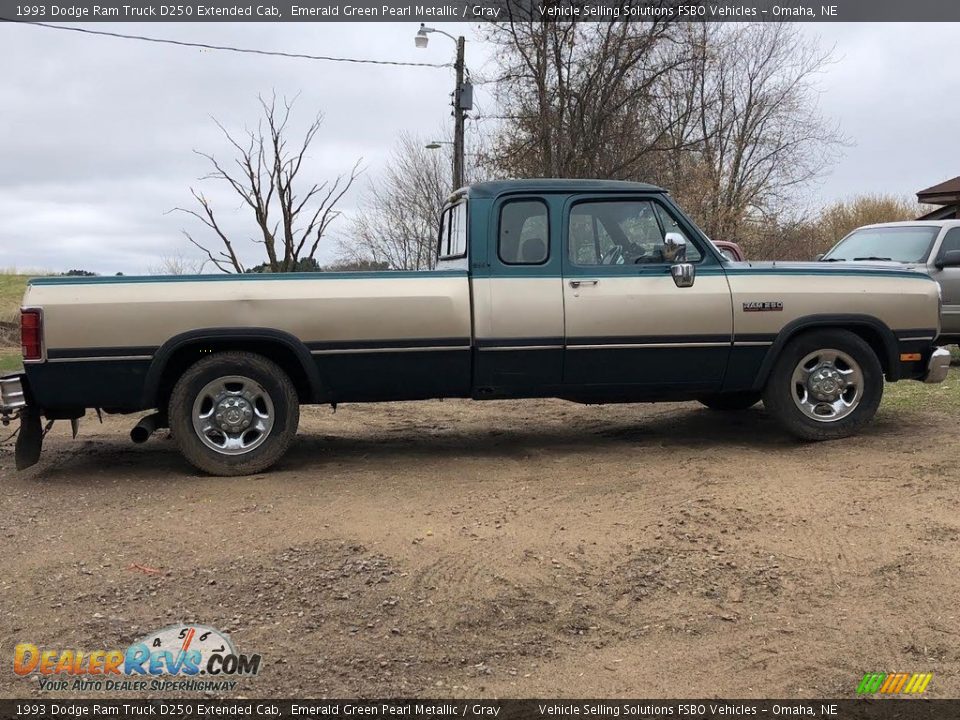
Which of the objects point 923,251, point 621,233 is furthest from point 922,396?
point 621,233

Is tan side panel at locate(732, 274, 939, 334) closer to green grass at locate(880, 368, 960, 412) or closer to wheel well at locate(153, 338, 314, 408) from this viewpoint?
green grass at locate(880, 368, 960, 412)

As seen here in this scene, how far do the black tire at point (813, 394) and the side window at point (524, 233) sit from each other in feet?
6.46

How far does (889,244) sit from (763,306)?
215 inches

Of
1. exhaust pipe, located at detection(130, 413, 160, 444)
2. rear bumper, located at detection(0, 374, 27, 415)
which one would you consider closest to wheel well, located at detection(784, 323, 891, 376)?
exhaust pipe, located at detection(130, 413, 160, 444)

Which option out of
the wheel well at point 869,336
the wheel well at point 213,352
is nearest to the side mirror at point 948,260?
the wheel well at point 869,336

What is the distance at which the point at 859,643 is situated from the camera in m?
3.49

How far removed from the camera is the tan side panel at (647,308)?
6.34m

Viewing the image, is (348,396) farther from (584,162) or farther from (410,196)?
(410,196)

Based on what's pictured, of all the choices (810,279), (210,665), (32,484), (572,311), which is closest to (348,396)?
(572,311)

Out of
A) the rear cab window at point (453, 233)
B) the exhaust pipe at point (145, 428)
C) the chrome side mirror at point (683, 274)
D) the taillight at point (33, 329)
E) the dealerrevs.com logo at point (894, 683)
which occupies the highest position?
the rear cab window at point (453, 233)

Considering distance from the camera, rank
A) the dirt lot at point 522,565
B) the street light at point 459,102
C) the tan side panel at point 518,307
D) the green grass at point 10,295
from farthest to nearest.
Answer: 1. the green grass at point 10,295
2. the street light at point 459,102
3. the tan side panel at point 518,307
4. the dirt lot at point 522,565

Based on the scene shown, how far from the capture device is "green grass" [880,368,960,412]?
8069mm

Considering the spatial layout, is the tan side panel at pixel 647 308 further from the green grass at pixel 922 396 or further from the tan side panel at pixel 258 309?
the green grass at pixel 922 396

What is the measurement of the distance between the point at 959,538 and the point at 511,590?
2301mm
